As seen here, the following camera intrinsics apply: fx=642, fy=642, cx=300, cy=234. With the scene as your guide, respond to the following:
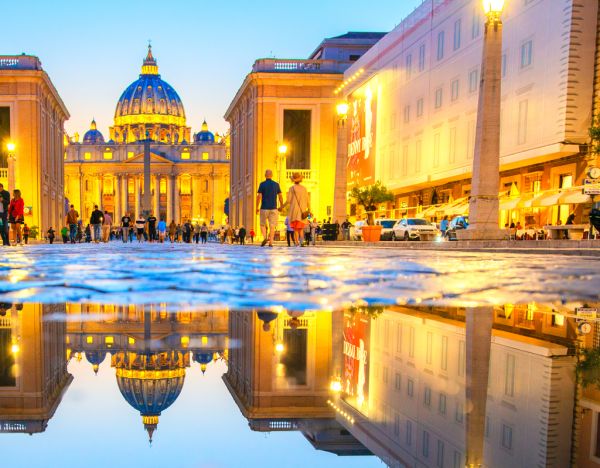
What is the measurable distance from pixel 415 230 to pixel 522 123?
646cm

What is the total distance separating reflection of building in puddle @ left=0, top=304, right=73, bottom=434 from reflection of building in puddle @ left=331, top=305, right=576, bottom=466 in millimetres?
605

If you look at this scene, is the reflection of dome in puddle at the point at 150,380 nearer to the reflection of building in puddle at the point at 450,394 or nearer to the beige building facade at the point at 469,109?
the reflection of building in puddle at the point at 450,394

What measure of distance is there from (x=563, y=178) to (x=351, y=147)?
24.4m

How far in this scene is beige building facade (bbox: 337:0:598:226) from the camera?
24.3 metres

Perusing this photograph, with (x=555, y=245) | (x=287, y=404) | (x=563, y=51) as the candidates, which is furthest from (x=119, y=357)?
(x=563, y=51)

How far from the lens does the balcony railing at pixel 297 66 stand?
169 feet

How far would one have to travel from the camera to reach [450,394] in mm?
1394

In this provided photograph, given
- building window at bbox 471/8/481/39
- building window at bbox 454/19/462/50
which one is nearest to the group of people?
building window at bbox 471/8/481/39

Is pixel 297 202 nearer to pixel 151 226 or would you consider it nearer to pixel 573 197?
pixel 573 197

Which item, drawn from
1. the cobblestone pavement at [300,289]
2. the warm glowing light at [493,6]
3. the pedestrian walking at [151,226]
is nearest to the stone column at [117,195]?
the pedestrian walking at [151,226]

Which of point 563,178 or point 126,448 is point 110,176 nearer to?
point 563,178

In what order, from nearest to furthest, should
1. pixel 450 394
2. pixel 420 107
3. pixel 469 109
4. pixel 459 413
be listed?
pixel 459 413 < pixel 450 394 < pixel 469 109 < pixel 420 107

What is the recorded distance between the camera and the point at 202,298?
3191mm

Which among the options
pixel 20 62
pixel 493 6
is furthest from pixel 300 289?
pixel 20 62
